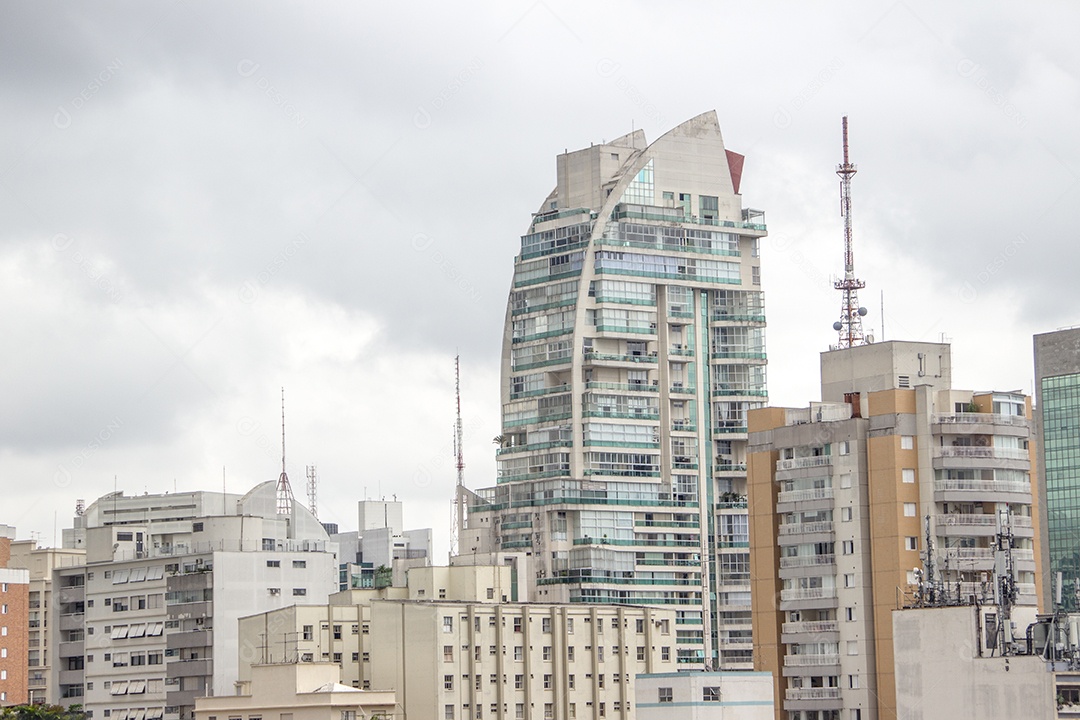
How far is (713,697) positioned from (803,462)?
20.1 meters

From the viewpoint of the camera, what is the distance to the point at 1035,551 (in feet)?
533

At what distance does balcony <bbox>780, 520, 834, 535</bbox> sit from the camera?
15938 cm

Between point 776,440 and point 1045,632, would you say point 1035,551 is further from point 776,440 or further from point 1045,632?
point 1045,632

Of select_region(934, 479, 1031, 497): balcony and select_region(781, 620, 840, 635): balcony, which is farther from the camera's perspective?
select_region(781, 620, 840, 635): balcony

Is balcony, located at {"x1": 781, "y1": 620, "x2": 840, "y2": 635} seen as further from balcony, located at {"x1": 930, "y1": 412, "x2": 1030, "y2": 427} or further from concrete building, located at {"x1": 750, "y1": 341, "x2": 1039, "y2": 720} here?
balcony, located at {"x1": 930, "y1": 412, "x2": 1030, "y2": 427}

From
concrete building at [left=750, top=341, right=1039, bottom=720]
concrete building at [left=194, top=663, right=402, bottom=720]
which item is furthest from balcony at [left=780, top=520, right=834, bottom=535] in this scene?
concrete building at [left=194, top=663, right=402, bottom=720]

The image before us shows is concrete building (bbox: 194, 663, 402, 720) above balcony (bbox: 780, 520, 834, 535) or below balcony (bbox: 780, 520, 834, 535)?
below

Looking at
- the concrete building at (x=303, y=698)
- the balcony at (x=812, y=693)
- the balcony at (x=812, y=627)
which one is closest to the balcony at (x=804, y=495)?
the balcony at (x=812, y=627)

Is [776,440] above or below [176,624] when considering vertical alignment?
above

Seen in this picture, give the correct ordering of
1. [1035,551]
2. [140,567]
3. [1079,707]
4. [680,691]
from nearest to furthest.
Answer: [1079,707] < [680,691] < [1035,551] < [140,567]

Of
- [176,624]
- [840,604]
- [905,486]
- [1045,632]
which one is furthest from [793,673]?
[176,624]

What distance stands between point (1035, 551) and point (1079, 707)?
38.7m

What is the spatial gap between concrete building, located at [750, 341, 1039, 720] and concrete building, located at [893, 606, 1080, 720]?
21483mm

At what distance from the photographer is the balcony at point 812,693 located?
158m
